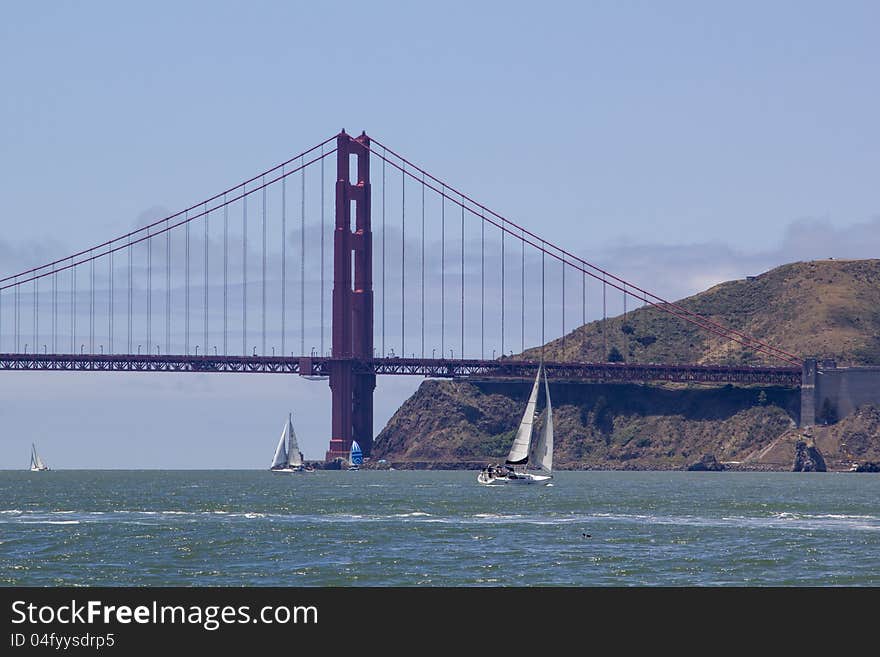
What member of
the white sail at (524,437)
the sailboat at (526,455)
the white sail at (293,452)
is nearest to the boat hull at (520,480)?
the sailboat at (526,455)

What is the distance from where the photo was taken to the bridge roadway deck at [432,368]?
16862cm

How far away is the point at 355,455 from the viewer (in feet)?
619

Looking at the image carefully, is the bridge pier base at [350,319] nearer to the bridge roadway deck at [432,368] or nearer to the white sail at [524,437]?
the bridge roadway deck at [432,368]

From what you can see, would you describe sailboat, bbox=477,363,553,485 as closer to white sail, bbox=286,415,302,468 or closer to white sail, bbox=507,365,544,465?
white sail, bbox=507,365,544,465

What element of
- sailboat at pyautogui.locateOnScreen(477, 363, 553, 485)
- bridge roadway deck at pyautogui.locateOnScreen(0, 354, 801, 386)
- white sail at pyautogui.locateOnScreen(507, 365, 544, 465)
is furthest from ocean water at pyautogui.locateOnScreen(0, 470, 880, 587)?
bridge roadway deck at pyautogui.locateOnScreen(0, 354, 801, 386)

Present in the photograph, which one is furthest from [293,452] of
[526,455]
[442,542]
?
[442,542]

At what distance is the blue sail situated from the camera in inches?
7411

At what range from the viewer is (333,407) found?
185 metres

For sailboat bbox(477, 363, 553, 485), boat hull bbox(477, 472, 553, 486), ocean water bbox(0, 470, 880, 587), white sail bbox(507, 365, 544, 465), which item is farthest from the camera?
boat hull bbox(477, 472, 553, 486)

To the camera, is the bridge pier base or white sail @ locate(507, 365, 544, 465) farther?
the bridge pier base

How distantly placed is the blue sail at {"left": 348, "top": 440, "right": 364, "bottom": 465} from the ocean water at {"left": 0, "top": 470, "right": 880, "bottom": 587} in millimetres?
85346

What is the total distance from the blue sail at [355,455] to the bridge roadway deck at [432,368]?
905 centimetres

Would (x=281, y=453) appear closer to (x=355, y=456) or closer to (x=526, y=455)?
(x=355, y=456)
